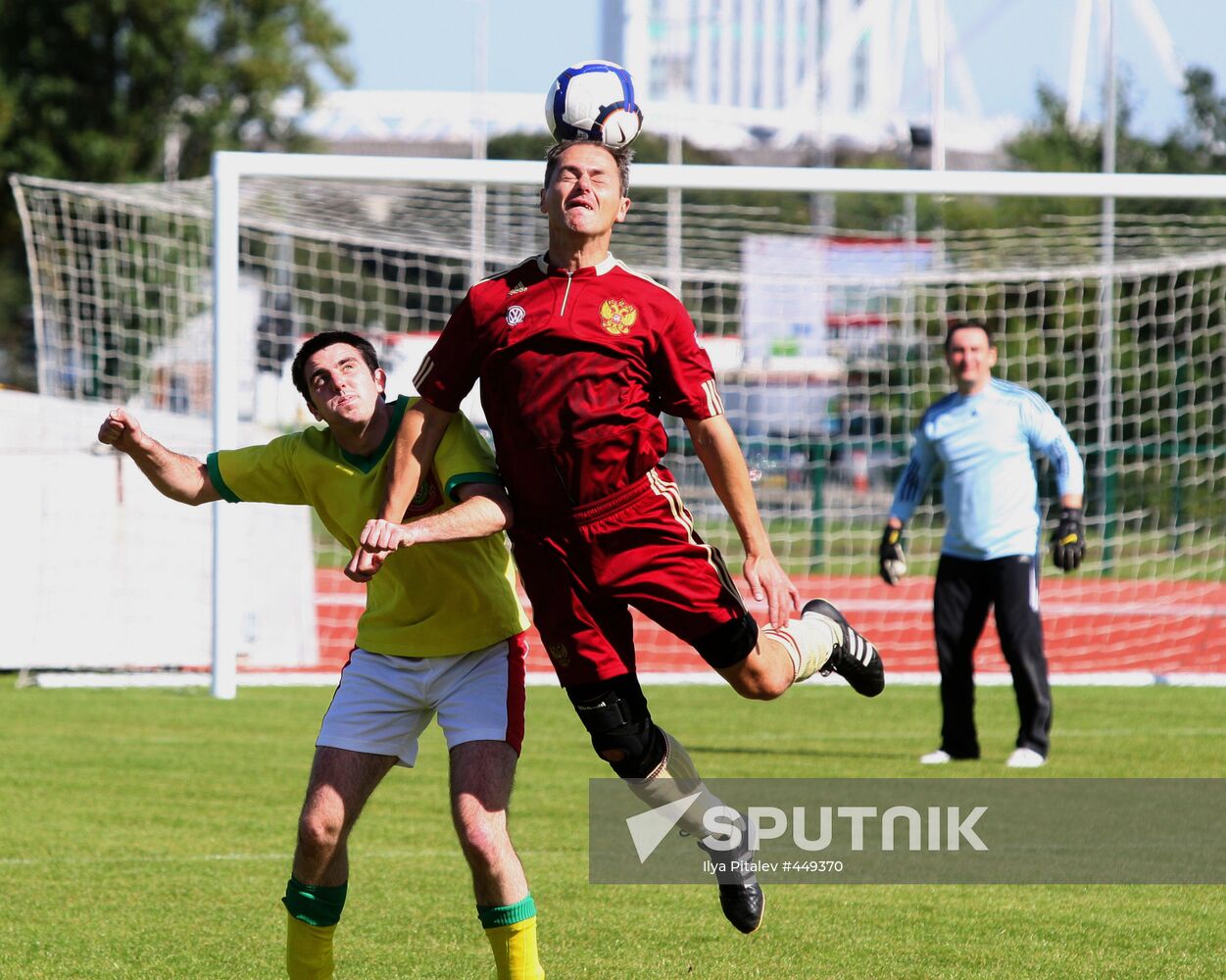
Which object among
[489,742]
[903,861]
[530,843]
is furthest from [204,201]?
[489,742]

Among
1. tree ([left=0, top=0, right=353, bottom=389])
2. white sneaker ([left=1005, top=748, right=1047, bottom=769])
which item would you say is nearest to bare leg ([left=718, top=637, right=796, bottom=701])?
white sneaker ([left=1005, top=748, right=1047, bottom=769])

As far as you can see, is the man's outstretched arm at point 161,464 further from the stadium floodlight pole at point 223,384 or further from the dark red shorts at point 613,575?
the stadium floodlight pole at point 223,384

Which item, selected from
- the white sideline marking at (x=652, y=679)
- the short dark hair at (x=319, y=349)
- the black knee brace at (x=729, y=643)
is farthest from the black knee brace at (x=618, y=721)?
the white sideline marking at (x=652, y=679)

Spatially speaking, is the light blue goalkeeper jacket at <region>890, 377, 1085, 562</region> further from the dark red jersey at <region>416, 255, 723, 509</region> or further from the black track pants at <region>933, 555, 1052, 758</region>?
the dark red jersey at <region>416, 255, 723, 509</region>

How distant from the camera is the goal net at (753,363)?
1344 cm

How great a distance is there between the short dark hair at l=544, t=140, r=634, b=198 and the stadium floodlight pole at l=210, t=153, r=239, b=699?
7.14 m

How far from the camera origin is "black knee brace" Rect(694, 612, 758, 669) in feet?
17.0

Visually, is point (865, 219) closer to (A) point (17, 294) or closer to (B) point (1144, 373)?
(A) point (17, 294)

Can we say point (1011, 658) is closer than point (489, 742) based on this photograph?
No

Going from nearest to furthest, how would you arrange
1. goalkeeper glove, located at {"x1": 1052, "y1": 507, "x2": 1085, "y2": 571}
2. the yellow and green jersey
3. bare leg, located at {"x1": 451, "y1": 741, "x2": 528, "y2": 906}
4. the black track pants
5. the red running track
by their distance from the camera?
1. bare leg, located at {"x1": 451, "y1": 741, "x2": 528, "y2": 906}
2. the yellow and green jersey
3. goalkeeper glove, located at {"x1": 1052, "y1": 507, "x2": 1085, "y2": 571}
4. the black track pants
5. the red running track

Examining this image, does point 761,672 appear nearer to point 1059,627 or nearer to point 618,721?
point 618,721

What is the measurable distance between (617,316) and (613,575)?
75 centimetres

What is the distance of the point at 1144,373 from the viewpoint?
58.7 feet

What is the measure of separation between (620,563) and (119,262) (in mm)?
12615
